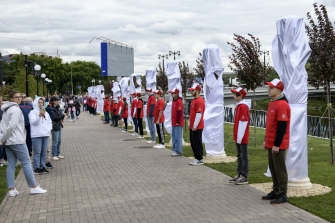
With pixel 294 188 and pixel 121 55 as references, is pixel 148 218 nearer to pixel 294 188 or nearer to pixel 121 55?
pixel 294 188

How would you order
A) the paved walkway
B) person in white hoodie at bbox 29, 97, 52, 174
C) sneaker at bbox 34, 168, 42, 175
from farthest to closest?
sneaker at bbox 34, 168, 42, 175, person in white hoodie at bbox 29, 97, 52, 174, the paved walkway

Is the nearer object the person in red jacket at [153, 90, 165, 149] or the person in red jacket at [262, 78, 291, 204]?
the person in red jacket at [262, 78, 291, 204]

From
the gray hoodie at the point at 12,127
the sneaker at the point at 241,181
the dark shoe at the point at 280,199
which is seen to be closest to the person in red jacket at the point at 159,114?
the sneaker at the point at 241,181

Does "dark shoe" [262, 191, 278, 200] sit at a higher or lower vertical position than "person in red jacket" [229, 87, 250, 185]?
lower

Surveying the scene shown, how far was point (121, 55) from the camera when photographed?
90688mm

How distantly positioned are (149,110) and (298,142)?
9.43 meters

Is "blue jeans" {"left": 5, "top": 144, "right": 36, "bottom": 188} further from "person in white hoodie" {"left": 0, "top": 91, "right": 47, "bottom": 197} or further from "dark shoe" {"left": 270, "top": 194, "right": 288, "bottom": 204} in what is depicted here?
"dark shoe" {"left": 270, "top": 194, "right": 288, "bottom": 204}

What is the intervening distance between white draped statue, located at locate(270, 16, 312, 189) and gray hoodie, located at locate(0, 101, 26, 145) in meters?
4.52

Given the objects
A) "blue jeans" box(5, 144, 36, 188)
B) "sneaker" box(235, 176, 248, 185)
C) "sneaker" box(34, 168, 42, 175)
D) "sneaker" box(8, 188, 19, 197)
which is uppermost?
"blue jeans" box(5, 144, 36, 188)

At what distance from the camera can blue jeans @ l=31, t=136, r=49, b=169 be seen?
11.0 metres

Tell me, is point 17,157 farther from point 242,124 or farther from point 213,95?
point 213,95

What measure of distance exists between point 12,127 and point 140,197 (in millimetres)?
2376

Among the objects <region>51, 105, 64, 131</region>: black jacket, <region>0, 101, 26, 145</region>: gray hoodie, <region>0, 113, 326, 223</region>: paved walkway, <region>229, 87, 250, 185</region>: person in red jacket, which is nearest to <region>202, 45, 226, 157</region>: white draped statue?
<region>0, 113, 326, 223</region>: paved walkway

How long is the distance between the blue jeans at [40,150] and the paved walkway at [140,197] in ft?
1.12
